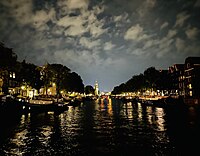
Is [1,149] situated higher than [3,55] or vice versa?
[3,55]

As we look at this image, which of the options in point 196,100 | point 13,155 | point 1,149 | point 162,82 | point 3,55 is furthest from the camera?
point 162,82

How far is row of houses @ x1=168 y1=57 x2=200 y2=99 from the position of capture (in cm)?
9847

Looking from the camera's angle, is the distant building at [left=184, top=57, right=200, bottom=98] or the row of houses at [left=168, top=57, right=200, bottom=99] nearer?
the distant building at [left=184, top=57, right=200, bottom=98]

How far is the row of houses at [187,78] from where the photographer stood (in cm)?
9847

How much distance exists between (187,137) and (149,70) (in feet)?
378

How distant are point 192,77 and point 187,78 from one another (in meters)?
8.00

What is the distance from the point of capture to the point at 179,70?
12719 cm

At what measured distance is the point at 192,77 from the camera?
10200 cm

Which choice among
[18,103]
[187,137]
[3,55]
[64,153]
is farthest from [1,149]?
[3,55]

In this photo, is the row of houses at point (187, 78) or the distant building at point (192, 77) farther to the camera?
the row of houses at point (187, 78)

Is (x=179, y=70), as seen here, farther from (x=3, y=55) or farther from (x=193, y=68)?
(x=3, y=55)

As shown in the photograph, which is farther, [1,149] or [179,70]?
[179,70]

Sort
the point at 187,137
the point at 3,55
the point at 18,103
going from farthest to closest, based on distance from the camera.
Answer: the point at 3,55 < the point at 18,103 < the point at 187,137

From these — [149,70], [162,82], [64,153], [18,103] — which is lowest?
[64,153]
